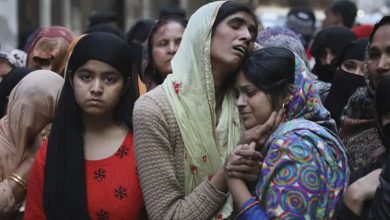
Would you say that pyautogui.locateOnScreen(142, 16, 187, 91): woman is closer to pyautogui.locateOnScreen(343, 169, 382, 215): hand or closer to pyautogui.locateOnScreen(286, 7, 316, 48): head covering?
pyautogui.locateOnScreen(343, 169, 382, 215): hand

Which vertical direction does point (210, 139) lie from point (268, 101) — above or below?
below

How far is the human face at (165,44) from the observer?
4359 millimetres

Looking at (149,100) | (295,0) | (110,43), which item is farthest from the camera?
(295,0)

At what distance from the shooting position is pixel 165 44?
446 cm

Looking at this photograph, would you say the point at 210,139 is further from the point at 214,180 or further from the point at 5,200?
the point at 5,200

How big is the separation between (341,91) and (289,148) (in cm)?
148

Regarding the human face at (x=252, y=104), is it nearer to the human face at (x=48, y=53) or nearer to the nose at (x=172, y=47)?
the nose at (x=172, y=47)

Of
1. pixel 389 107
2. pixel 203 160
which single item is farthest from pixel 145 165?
pixel 389 107

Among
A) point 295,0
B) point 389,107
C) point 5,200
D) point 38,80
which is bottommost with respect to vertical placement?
point 295,0

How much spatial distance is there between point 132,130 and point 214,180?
571 millimetres

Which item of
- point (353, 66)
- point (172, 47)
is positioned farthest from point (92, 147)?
point (353, 66)

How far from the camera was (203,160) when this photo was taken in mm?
2859

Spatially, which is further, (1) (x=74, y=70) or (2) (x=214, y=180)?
(1) (x=74, y=70)

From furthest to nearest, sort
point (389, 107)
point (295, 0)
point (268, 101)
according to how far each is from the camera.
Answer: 1. point (295, 0)
2. point (268, 101)
3. point (389, 107)
